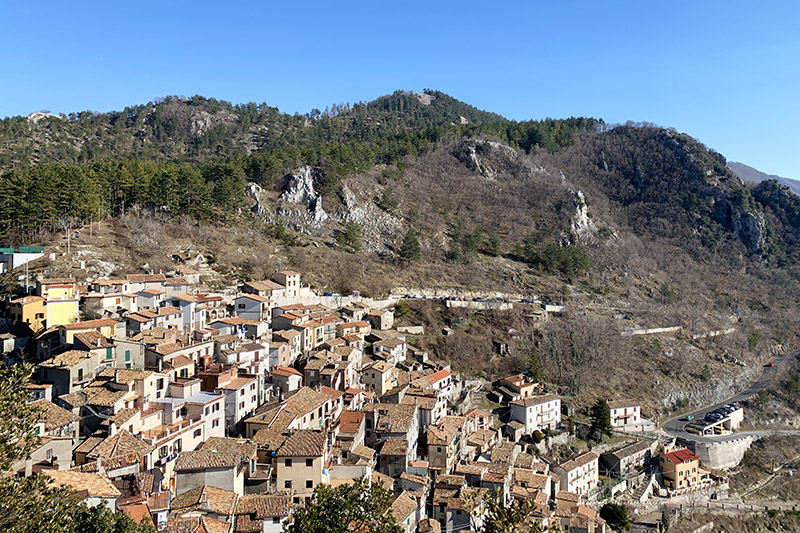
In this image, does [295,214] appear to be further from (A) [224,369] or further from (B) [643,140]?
(B) [643,140]

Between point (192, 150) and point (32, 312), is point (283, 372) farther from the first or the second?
point (192, 150)

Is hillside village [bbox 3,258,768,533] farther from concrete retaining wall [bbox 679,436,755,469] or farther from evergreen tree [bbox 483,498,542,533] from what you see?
evergreen tree [bbox 483,498,542,533]

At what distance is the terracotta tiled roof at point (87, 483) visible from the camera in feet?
46.7

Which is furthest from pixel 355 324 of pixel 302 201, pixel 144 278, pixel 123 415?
pixel 302 201

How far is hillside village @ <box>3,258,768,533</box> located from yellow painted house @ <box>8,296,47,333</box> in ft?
0.22

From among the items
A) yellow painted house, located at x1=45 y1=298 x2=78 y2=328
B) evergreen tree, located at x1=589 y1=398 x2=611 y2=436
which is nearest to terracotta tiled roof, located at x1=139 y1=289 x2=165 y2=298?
yellow painted house, located at x1=45 y1=298 x2=78 y2=328

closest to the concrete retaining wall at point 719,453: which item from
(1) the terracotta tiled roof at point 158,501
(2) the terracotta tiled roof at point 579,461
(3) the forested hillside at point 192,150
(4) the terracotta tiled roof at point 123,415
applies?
(2) the terracotta tiled roof at point 579,461

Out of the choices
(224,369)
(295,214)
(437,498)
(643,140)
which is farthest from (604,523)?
(643,140)

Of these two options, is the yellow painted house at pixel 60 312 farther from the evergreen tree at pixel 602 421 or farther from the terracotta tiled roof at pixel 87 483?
the evergreen tree at pixel 602 421

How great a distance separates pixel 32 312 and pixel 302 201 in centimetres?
4086

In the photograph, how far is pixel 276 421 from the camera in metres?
22.8

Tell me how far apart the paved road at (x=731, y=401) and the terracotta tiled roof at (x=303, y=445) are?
99.7ft

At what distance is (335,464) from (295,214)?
149 ft

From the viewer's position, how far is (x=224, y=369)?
25438mm
